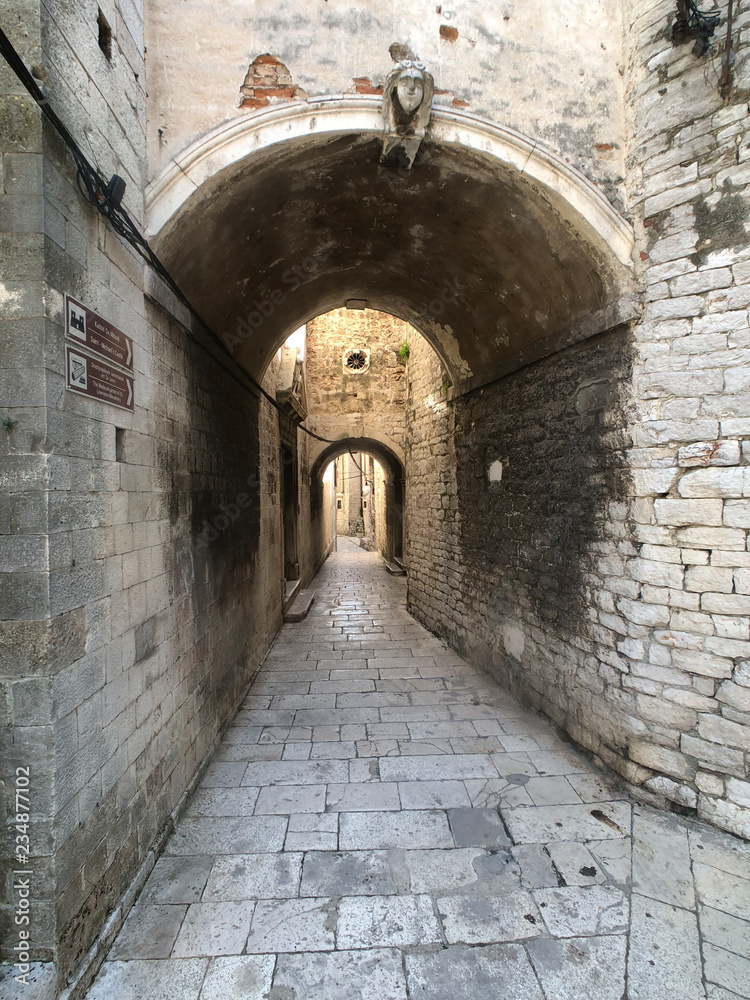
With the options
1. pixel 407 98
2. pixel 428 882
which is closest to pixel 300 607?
pixel 428 882

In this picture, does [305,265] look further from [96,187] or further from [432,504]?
[432,504]

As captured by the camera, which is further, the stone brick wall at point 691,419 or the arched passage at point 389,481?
the arched passage at point 389,481

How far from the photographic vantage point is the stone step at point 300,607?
26.1 feet

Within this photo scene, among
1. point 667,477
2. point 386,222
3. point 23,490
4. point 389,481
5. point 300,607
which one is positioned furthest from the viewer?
point 389,481

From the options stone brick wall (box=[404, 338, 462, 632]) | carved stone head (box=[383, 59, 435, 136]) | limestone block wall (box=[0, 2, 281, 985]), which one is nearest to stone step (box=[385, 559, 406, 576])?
stone brick wall (box=[404, 338, 462, 632])

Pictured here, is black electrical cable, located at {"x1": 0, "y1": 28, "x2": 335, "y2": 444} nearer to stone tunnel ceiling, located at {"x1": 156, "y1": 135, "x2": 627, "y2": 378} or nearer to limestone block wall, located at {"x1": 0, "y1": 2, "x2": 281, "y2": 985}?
limestone block wall, located at {"x1": 0, "y1": 2, "x2": 281, "y2": 985}

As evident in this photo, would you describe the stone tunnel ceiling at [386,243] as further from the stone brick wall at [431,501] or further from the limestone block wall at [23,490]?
the stone brick wall at [431,501]

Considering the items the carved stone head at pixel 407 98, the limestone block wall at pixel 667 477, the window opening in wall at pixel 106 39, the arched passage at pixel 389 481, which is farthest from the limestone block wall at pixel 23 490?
the arched passage at pixel 389 481

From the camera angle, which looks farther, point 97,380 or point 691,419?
point 691,419

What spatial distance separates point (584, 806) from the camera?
3172 millimetres

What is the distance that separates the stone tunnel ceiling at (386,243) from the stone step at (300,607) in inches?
163

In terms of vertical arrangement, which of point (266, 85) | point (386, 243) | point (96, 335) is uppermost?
point (266, 85)

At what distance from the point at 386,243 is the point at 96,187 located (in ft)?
10.0

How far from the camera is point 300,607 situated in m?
8.60
